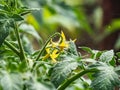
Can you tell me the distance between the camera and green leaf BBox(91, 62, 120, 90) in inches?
39.5

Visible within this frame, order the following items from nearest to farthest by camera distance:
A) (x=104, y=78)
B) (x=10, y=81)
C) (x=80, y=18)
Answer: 1. (x=10, y=81)
2. (x=104, y=78)
3. (x=80, y=18)

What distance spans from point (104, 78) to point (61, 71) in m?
0.09

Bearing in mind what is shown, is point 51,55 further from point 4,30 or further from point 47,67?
point 4,30

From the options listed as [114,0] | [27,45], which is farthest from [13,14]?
[114,0]

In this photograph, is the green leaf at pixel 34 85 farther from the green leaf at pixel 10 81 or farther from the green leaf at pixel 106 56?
the green leaf at pixel 106 56

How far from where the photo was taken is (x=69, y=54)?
3.68 feet

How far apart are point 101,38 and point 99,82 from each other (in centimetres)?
344

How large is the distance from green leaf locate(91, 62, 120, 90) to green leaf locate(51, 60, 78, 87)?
5cm

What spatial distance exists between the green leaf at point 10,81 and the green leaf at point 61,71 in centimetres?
11

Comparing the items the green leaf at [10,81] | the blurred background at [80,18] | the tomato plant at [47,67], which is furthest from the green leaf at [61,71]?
the blurred background at [80,18]

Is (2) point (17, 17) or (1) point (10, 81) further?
(2) point (17, 17)

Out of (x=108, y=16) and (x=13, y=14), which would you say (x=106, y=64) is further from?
(x=108, y=16)

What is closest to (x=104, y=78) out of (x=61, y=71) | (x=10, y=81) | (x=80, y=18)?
(x=61, y=71)

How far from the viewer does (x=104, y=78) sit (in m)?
1.01
